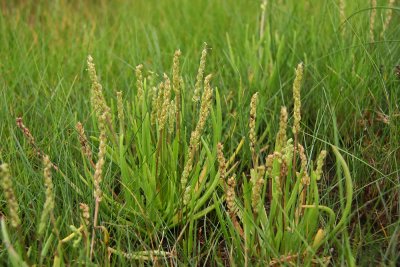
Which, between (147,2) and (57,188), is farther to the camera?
(147,2)

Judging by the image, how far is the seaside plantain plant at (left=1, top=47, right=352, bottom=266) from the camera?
142 cm

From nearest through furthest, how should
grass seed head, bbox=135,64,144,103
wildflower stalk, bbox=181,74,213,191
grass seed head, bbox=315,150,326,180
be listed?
grass seed head, bbox=315,150,326,180 → wildflower stalk, bbox=181,74,213,191 → grass seed head, bbox=135,64,144,103

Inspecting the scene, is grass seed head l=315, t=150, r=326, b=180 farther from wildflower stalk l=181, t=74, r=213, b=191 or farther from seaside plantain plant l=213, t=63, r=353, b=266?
wildflower stalk l=181, t=74, r=213, b=191

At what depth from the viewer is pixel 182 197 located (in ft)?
5.37

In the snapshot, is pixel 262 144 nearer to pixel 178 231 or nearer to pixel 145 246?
pixel 178 231

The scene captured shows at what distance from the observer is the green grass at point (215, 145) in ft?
4.98

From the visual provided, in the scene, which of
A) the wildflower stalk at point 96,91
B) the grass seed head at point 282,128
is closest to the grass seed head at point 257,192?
the grass seed head at point 282,128

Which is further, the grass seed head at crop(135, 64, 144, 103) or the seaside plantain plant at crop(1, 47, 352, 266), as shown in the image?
the grass seed head at crop(135, 64, 144, 103)

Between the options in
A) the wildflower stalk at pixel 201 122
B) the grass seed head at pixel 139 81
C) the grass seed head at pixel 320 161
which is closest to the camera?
the grass seed head at pixel 320 161

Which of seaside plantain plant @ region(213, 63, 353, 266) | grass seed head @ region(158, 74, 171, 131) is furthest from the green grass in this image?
grass seed head @ region(158, 74, 171, 131)

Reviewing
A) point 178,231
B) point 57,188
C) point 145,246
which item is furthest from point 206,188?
point 57,188

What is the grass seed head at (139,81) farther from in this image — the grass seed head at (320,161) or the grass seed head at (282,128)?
the grass seed head at (320,161)

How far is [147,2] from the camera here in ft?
11.7

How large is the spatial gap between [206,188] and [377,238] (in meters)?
0.48
